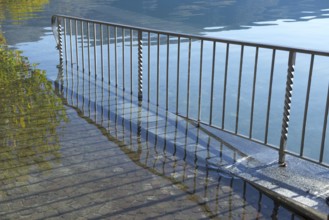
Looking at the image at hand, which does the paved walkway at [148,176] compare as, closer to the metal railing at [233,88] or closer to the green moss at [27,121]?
the green moss at [27,121]

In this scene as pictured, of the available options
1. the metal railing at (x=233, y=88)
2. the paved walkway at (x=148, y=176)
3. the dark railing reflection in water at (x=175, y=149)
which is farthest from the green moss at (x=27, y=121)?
the metal railing at (x=233, y=88)

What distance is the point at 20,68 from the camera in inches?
312

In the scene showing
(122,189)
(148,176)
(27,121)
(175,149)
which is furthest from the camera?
(27,121)

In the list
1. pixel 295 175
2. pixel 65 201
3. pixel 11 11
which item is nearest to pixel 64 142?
pixel 65 201

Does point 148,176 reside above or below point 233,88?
above

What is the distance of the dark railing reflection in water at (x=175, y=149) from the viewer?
334 cm

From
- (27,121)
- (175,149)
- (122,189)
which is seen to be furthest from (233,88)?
(122,189)

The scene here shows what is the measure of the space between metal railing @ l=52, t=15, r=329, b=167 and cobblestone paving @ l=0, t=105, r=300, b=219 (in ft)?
2.92

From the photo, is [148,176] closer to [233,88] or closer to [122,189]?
[122,189]

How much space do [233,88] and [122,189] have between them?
4.84 metres

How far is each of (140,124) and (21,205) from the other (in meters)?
2.13

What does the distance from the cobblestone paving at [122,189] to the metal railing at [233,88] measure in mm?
890

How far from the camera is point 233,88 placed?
7910 mm

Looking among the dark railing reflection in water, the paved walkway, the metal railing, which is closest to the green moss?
the paved walkway
